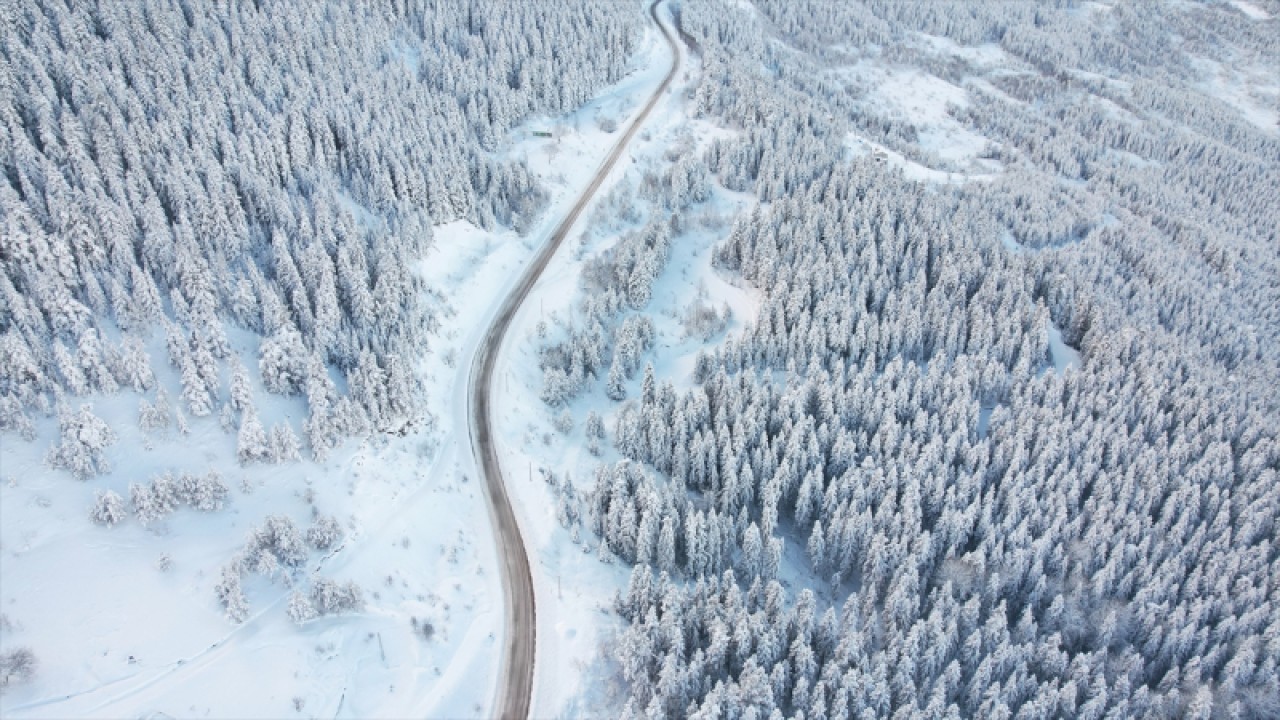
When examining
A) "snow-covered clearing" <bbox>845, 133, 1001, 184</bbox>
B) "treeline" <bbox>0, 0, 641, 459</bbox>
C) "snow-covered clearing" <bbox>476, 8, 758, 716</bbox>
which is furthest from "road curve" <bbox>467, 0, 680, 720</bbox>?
"snow-covered clearing" <bbox>845, 133, 1001, 184</bbox>

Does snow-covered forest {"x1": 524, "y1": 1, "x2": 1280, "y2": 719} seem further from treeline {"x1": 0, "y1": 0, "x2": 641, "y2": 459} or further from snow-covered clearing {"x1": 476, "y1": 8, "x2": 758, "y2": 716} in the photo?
treeline {"x1": 0, "y1": 0, "x2": 641, "y2": 459}

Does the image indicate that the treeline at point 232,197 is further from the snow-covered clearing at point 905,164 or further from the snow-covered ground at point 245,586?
the snow-covered clearing at point 905,164

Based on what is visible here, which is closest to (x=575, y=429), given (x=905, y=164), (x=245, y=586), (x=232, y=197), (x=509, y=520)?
(x=509, y=520)

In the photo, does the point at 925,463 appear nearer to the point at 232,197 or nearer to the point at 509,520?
the point at 509,520

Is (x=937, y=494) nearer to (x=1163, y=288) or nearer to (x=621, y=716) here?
(x=621, y=716)

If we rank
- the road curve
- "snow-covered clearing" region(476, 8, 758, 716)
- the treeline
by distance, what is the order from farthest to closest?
1. the treeline
2. "snow-covered clearing" region(476, 8, 758, 716)
3. the road curve

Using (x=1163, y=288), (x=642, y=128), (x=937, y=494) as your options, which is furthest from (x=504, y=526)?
(x=1163, y=288)
